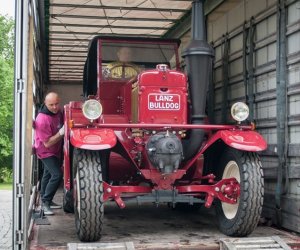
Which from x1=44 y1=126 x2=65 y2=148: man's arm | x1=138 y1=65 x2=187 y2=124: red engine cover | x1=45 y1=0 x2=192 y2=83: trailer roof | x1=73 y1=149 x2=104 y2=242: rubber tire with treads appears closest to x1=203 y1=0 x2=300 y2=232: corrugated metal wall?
x1=138 y1=65 x2=187 y2=124: red engine cover

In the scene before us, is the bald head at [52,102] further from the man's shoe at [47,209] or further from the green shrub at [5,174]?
the green shrub at [5,174]

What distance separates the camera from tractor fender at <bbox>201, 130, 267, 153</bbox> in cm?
575

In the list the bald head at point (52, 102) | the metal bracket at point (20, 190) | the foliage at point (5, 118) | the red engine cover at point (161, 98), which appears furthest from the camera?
the foliage at point (5, 118)

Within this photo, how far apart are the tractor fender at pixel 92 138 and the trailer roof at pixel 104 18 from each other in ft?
14.7

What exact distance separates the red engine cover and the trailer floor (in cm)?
131

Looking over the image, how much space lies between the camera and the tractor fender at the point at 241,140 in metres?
5.75

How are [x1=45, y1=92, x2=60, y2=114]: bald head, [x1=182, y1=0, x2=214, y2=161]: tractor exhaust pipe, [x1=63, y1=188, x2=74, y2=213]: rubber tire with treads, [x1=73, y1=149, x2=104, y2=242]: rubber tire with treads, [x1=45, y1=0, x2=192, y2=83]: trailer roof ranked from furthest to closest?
1. [x1=45, y1=0, x2=192, y2=83]: trailer roof
2. [x1=45, y1=92, x2=60, y2=114]: bald head
3. [x1=63, y1=188, x2=74, y2=213]: rubber tire with treads
4. [x1=182, y1=0, x2=214, y2=161]: tractor exhaust pipe
5. [x1=73, y1=149, x2=104, y2=242]: rubber tire with treads

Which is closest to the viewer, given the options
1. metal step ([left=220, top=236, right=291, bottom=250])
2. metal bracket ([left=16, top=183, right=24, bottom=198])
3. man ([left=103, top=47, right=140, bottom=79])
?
metal step ([left=220, top=236, right=291, bottom=250])

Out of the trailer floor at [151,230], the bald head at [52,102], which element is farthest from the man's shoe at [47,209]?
the bald head at [52,102]

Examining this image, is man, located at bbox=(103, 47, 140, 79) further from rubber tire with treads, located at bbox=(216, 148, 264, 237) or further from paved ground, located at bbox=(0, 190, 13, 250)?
paved ground, located at bbox=(0, 190, 13, 250)

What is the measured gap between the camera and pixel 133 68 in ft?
26.0

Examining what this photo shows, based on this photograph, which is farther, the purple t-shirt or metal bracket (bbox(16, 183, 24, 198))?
the purple t-shirt

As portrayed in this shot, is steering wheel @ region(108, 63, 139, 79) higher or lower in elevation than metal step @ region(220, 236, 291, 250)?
higher

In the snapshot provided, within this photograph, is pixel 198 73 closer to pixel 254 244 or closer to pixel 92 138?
pixel 92 138
